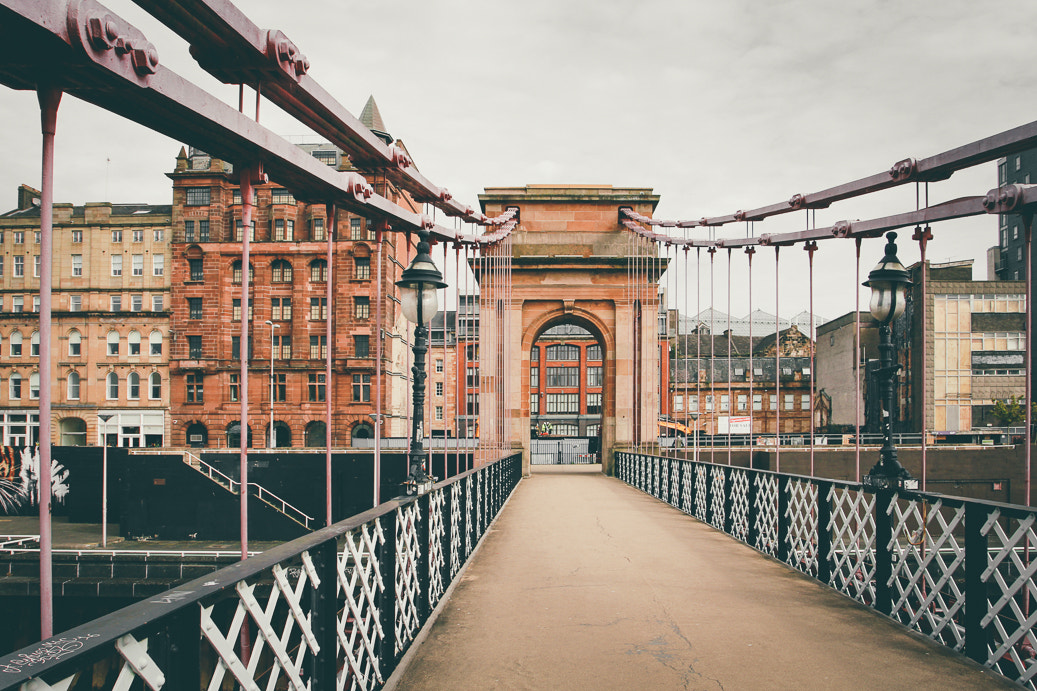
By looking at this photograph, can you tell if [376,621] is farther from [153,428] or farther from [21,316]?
[153,428]

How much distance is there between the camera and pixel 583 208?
26078 millimetres

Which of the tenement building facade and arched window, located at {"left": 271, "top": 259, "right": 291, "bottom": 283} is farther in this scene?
arched window, located at {"left": 271, "top": 259, "right": 291, "bottom": 283}

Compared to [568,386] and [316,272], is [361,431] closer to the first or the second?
[316,272]

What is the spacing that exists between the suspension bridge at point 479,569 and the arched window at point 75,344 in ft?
144

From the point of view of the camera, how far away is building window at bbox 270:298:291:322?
46.3 metres

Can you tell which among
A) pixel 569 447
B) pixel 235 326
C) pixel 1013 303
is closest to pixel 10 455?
pixel 235 326

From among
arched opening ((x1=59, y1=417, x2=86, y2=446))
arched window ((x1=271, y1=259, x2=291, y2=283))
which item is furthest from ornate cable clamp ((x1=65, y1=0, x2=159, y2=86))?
arched opening ((x1=59, y1=417, x2=86, y2=446))

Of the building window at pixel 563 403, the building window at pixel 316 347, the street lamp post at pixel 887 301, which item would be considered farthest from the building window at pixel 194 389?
the street lamp post at pixel 887 301

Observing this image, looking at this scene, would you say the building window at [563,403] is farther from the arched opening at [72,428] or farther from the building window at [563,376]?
the arched opening at [72,428]

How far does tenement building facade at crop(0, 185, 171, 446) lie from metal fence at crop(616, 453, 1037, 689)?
42.1m

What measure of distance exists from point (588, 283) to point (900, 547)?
1992 centimetres

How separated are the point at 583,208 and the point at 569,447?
22.8 m

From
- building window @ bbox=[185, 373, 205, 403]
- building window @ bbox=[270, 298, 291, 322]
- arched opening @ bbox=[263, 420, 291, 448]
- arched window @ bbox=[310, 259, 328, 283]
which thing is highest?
arched window @ bbox=[310, 259, 328, 283]

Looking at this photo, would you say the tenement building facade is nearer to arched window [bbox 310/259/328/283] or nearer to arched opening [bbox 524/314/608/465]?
arched window [bbox 310/259/328/283]
